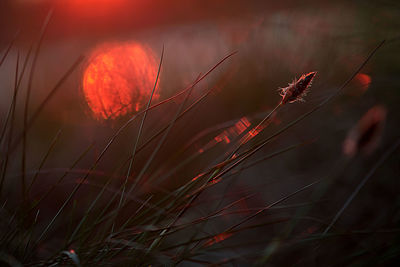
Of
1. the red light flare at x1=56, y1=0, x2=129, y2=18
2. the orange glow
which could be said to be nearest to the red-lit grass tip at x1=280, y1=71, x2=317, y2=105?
the orange glow

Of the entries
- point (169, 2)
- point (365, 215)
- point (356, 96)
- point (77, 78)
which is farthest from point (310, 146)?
point (169, 2)

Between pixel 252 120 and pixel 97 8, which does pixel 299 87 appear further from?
pixel 97 8

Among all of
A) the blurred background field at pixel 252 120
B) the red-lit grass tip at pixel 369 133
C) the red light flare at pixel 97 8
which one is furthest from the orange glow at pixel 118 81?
the red light flare at pixel 97 8

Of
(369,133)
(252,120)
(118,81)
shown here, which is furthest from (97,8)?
(369,133)

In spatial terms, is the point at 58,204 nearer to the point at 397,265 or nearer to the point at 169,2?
the point at 397,265

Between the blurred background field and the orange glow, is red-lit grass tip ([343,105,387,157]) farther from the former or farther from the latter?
the orange glow

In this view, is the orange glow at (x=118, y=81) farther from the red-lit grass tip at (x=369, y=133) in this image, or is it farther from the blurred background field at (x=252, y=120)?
the red-lit grass tip at (x=369, y=133)
